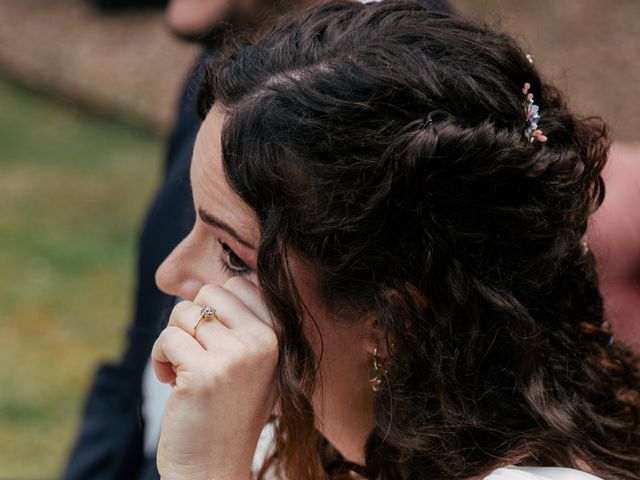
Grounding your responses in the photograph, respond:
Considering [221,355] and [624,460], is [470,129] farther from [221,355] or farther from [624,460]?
[624,460]

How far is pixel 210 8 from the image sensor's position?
4004mm

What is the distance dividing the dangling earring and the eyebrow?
36cm

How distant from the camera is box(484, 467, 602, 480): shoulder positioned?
82.9 inches

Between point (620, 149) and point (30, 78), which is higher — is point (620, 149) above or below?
above

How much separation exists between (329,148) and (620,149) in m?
1.75

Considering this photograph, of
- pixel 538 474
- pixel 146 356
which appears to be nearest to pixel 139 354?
pixel 146 356

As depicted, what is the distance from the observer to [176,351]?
2160 millimetres

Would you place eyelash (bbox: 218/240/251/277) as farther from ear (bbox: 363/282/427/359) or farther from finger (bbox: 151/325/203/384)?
ear (bbox: 363/282/427/359)

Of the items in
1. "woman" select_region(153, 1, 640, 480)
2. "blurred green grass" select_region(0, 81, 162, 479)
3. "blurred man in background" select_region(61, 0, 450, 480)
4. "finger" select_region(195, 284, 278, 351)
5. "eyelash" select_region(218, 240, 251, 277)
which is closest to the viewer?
"woman" select_region(153, 1, 640, 480)

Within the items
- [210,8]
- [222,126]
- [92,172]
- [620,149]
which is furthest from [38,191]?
[222,126]

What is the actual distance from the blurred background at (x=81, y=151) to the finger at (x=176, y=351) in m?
2.85

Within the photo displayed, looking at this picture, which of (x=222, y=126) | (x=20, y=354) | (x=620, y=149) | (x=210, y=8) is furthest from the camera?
(x=20, y=354)

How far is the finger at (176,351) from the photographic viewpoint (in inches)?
84.4

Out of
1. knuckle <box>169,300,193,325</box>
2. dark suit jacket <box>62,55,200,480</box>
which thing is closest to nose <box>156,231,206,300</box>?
knuckle <box>169,300,193,325</box>
